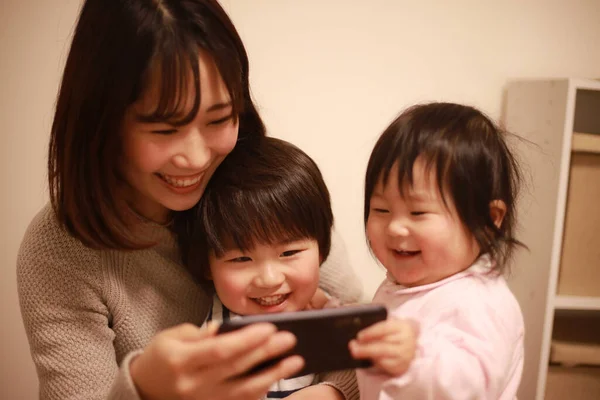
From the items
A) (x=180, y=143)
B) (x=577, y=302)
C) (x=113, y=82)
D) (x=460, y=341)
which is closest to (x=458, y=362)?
(x=460, y=341)

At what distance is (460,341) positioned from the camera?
0.62 m

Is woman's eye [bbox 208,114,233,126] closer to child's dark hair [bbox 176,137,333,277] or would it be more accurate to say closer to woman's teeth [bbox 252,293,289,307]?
child's dark hair [bbox 176,137,333,277]

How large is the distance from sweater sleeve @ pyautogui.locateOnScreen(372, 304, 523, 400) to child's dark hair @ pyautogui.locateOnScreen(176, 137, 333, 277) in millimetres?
305

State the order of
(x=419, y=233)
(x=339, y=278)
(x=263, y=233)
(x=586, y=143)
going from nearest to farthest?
1. (x=419, y=233)
2. (x=263, y=233)
3. (x=339, y=278)
4. (x=586, y=143)

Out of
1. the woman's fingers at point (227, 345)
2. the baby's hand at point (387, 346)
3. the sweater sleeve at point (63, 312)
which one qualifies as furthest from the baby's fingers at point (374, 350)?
the sweater sleeve at point (63, 312)

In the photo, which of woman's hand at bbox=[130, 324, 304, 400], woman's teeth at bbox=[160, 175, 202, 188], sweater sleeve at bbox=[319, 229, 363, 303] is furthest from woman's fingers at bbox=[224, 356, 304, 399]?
sweater sleeve at bbox=[319, 229, 363, 303]

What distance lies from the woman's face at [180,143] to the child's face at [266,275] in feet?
0.44

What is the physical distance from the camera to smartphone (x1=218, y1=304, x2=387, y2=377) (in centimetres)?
52

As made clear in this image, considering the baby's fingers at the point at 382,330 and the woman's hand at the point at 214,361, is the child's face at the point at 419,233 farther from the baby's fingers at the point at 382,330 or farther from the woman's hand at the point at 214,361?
the woman's hand at the point at 214,361

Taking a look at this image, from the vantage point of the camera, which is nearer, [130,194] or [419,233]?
[419,233]

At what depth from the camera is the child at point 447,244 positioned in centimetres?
61

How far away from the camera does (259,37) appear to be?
135 centimetres

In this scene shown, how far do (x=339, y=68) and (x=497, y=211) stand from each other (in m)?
0.82

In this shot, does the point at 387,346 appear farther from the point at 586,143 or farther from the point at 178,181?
the point at 586,143
